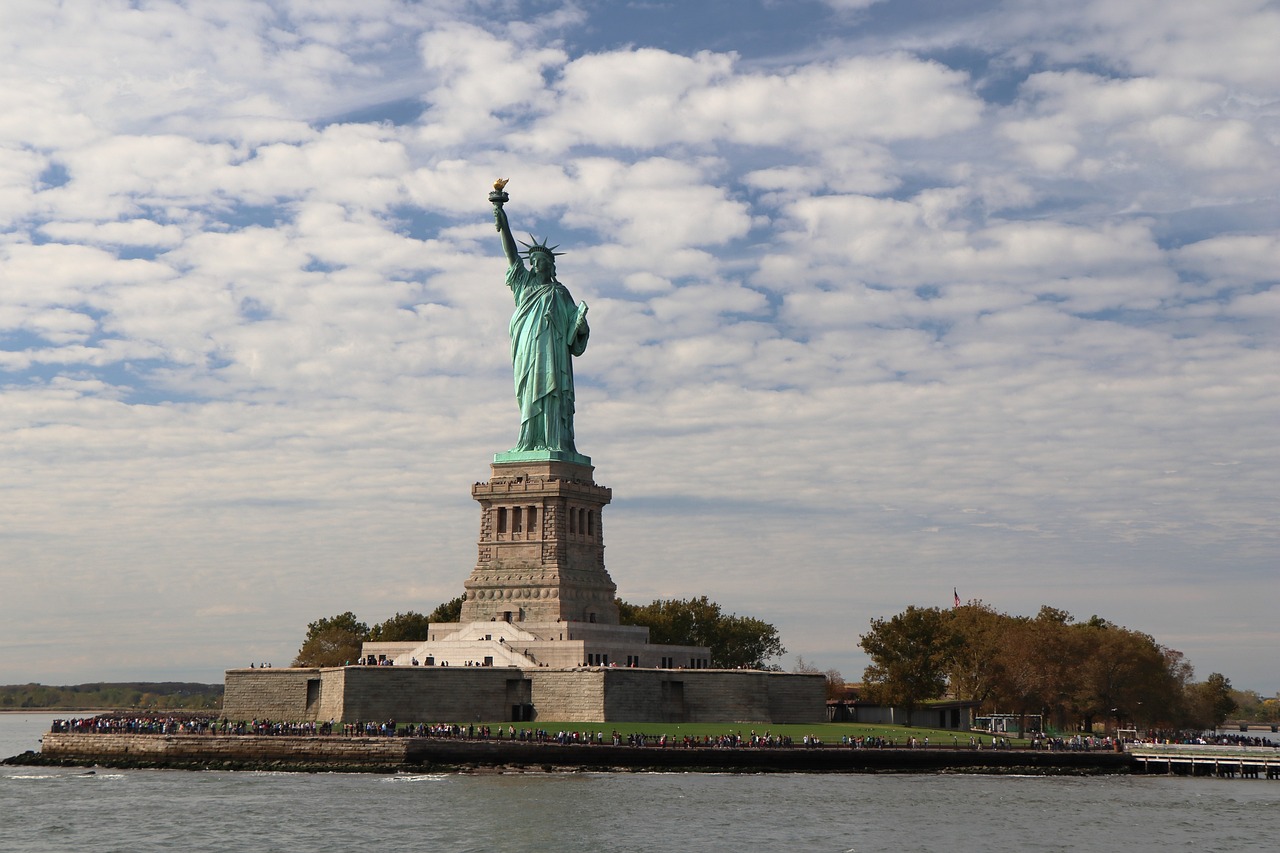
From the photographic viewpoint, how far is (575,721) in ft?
221

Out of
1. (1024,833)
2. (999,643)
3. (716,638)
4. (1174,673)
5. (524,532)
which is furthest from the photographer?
(1174,673)

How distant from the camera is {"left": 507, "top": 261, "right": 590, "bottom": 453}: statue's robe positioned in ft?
267

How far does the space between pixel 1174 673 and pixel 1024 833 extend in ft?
213

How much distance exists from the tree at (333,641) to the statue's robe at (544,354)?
20.8 m

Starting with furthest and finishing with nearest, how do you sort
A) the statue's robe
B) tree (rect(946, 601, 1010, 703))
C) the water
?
tree (rect(946, 601, 1010, 703)), the statue's robe, the water

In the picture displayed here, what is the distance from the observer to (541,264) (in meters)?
83.0

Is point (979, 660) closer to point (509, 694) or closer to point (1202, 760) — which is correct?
point (1202, 760)

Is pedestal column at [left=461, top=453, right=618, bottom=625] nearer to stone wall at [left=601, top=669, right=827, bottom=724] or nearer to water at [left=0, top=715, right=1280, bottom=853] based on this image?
stone wall at [left=601, top=669, right=827, bottom=724]

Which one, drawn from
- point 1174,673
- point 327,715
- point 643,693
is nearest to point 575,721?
point 643,693

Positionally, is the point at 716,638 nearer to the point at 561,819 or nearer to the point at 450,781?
the point at 450,781

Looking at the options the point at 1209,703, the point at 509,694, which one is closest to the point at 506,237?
the point at 509,694

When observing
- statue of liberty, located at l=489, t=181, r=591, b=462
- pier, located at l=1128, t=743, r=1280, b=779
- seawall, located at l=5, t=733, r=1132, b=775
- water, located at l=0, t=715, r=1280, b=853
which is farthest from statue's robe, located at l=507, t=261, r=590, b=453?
pier, located at l=1128, t=743, r=1280, b=779

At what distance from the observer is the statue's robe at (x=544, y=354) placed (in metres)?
81.4

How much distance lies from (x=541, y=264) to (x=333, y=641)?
2848cm
